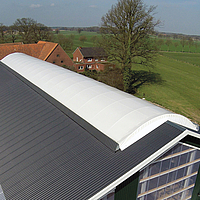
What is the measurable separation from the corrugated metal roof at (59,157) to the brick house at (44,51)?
3234 cm

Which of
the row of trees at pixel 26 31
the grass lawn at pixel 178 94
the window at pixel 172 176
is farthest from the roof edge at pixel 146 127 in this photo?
the row of trees at pixel 26 31

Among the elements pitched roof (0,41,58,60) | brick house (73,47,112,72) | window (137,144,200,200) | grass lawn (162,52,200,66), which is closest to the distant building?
window (137,144,200,200)

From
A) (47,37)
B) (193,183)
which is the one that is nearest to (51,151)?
(193,183)

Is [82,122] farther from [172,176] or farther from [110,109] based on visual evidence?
[172,176]

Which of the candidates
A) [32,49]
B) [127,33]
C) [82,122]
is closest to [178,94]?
[127,33]

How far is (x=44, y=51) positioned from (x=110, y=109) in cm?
3797

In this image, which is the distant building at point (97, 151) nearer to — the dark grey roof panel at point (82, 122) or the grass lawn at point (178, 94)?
the dark grey roof panel at point (82, 122)

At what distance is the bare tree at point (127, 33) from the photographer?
96.0 ft

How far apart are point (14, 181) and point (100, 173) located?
323 cm

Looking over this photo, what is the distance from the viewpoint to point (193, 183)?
9.84 meters

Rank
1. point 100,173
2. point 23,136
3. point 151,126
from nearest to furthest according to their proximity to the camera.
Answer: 1. point 100,173
2. point 151,126
3. point 23,136

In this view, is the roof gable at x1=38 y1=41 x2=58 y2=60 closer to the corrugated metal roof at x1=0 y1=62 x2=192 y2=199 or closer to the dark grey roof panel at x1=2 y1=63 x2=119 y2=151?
the dark grey roof panel at x1=2 y1=63 x2=119 y2=151

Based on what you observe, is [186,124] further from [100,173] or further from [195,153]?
[100,173]

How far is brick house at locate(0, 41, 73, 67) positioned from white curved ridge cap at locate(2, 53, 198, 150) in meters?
28.0
